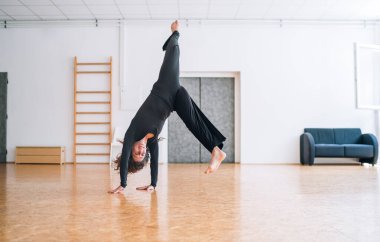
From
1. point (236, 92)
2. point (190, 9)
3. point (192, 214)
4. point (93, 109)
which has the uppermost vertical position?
point (190, 9)

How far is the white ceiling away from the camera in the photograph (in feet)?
21.7

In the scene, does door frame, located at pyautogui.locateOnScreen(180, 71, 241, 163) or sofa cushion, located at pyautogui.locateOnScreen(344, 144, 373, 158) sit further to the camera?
door frame, located at pyautogui.locateOnScreen(180, 71, 241, 163)

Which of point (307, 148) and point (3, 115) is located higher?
point (3, 115)

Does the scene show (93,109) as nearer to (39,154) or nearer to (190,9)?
(39,154)

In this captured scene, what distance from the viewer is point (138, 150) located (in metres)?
3.13

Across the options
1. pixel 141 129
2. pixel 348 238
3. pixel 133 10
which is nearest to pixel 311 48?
pixel 133 10

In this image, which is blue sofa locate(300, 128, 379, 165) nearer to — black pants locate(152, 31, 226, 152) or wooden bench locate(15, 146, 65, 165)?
black pants locate(152, 31, 226, 152)

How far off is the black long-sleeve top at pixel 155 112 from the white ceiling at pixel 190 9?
3.67 meters

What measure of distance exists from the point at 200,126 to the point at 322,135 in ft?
16.5

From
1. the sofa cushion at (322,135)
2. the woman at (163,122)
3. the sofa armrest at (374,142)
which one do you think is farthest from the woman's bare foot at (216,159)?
the sofa armrest at (374,142)

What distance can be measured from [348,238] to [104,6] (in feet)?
20.9

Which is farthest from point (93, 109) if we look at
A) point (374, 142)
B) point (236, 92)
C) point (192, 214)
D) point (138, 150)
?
point (374, 142)

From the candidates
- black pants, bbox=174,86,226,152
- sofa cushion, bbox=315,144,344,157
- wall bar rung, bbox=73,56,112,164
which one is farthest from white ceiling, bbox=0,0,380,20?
black pants, bbox=174,86,226,152

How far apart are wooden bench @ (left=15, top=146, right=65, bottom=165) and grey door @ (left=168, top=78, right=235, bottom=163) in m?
2.33
